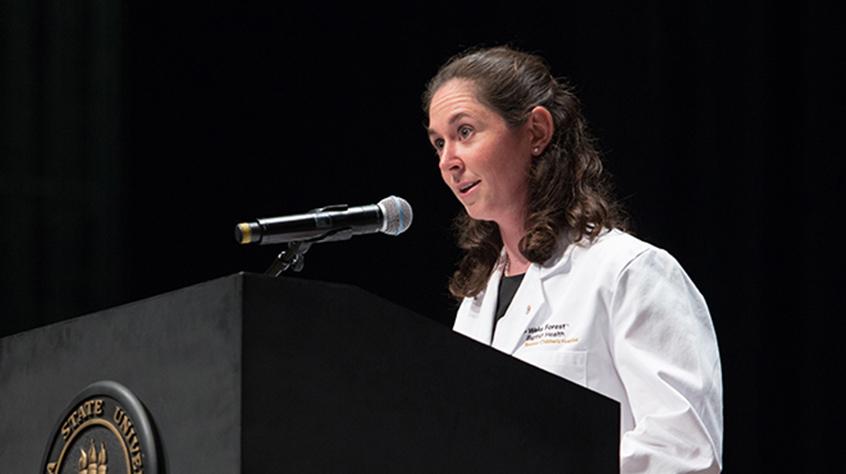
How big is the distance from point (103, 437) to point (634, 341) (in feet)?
3.47

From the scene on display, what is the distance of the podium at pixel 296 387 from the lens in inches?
44.7

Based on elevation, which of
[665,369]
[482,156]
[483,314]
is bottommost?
[665,369]

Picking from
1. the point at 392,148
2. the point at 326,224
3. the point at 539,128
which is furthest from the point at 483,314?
the point at 392,148

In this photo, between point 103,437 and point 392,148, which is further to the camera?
point 392,148

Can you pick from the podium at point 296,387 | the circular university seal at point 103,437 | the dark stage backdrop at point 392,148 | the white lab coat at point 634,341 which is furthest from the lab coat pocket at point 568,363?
the dark stage backdrop at point 392,148

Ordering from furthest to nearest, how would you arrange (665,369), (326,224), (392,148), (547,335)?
1. (392,148)
2. (547,335)
3. (665,369)
4. (326,224)

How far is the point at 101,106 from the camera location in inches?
164

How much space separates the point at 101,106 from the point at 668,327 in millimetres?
2604

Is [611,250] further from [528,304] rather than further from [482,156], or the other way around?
[482,156]

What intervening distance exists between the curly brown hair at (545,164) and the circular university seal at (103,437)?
1223mm

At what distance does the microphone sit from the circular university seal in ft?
0.94

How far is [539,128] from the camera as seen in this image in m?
2.50

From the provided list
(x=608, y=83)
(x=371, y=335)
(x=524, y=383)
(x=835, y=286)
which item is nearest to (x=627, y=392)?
(x=524, y=383)

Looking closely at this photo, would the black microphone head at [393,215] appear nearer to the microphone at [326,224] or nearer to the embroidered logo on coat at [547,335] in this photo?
the microphone at [326,224]
